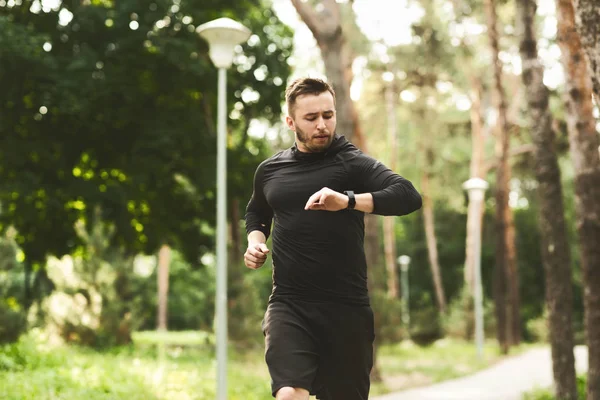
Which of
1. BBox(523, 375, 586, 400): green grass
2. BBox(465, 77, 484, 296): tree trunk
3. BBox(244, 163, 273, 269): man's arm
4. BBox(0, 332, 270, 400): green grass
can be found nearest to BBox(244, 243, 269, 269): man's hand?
BBox(244, 163, 273, 269): man's arm

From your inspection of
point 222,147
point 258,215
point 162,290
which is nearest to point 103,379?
point 222,147

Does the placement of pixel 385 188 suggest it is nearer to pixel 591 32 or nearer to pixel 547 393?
pixel 591 32

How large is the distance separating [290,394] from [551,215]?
734 centimetres

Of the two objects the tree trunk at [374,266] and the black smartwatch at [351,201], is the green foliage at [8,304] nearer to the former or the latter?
the tree trunk at [374,266]

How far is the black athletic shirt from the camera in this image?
3.72 meters

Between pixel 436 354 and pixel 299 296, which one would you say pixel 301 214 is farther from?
pixel 436 354

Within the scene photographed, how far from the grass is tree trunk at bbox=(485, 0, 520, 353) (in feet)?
21.6

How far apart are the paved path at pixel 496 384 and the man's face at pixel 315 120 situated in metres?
8.64

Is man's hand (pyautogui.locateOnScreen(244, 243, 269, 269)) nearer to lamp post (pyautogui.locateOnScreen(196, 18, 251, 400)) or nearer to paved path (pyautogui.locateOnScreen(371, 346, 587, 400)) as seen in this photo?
lamp post (pyautogui.locateOnScreen(196, 18, 251, 400))

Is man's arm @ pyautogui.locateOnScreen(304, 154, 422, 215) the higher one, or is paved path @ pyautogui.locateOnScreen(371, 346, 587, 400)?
man's arm @ pyautogui.locateOnScreen(304, 154, 422, 215)

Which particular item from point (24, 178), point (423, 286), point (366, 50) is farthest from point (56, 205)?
point (423, 286)

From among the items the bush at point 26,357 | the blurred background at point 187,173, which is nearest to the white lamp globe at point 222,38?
the blurred background at point 187,173

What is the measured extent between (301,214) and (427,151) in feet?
93.2

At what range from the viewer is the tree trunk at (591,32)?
4.90 meters
